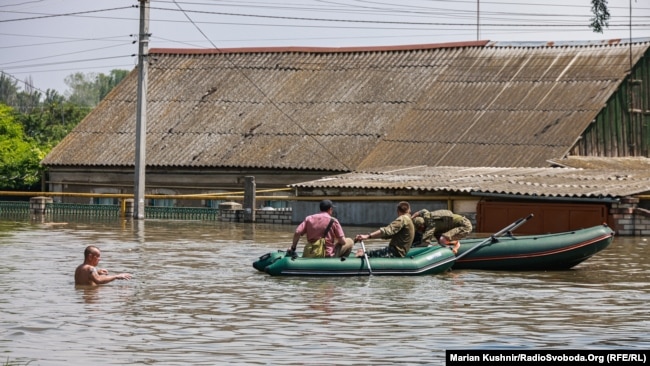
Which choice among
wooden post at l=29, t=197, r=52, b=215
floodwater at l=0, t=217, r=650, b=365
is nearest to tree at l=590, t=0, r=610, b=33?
floodwater at l=0, t=217, r=650, b=365

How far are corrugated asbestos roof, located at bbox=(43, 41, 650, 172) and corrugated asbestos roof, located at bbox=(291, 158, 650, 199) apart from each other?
2020mm

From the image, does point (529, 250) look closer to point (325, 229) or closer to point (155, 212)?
point (325, 229)

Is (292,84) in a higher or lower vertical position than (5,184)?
higher

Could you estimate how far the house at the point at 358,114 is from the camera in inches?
1766

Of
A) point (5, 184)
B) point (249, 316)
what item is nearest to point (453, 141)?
point (5, 184)

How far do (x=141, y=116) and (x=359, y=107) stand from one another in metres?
10.5

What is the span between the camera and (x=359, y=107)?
4925cm

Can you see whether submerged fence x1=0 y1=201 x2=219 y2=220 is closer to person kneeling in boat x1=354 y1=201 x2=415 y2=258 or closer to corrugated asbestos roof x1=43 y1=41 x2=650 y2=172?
corrugated asbestos roof x1=43 y1=41 x2=650 y2=172

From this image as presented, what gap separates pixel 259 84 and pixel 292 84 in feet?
4.81

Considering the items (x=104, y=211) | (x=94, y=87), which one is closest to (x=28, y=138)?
(x=104, y=211)

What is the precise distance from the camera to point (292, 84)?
52344 millimetres

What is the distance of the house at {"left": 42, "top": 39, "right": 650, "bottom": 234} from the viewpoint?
147 feet

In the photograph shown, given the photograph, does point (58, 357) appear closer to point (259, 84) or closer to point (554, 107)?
point (554, 107)

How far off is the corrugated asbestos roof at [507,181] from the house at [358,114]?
1.37 metres
